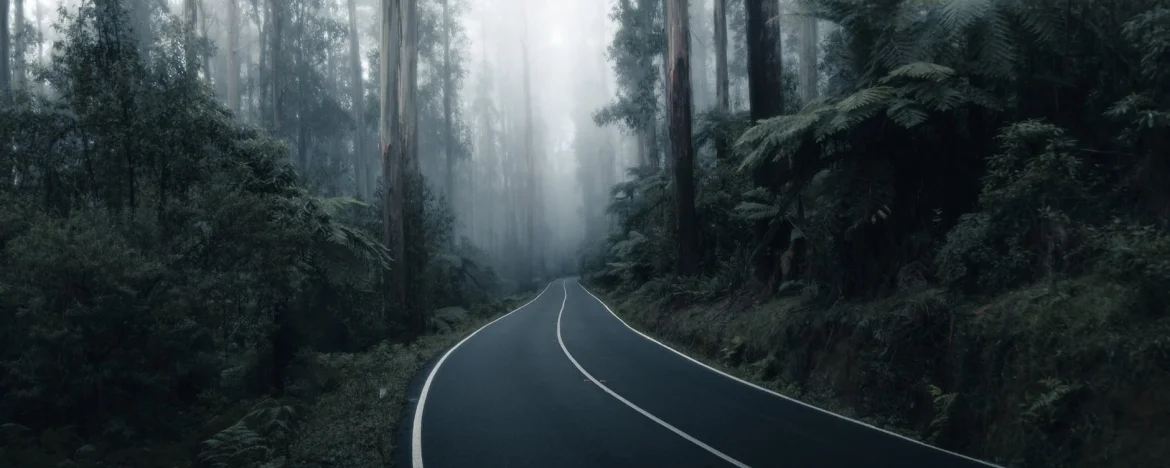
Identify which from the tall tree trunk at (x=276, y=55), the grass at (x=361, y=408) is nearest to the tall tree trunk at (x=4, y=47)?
the tall tree trunk at (x=276, y=55)

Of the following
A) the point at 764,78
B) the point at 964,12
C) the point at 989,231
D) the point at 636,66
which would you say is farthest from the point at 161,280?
the point at 636,66

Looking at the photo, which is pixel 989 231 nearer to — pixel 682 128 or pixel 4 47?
pixel 682 128

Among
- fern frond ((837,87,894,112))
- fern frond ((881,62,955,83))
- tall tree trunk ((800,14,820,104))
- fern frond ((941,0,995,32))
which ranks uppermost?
tall tree trunk ((800,14,820,104))

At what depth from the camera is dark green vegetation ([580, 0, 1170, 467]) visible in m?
8.17

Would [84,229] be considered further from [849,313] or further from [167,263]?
[849,313]

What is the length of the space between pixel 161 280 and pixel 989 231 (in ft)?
38.6

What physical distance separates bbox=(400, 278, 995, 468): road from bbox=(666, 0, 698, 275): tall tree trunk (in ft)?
18.0

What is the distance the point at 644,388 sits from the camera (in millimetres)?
13828

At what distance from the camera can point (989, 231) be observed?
427 inches

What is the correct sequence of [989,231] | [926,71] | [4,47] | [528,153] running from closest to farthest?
[989,231] → [926,71] → [4,47] → [528,153]

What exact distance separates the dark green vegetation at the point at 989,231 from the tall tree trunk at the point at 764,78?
8.95ft

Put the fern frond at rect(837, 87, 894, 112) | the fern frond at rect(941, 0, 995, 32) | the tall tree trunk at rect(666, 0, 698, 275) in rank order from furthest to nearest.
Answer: the tall tree trunk at rect(666, 0, 698, 275) < the fern frond at rect(837, 87, 894, 112) < the fern frond at rect(941, 0, 995, 32)

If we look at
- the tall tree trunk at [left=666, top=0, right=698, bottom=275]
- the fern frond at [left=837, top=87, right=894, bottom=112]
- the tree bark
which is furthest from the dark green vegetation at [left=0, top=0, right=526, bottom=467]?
the tall tree trunk at [left=666, top=0, right=698, bottom=275]

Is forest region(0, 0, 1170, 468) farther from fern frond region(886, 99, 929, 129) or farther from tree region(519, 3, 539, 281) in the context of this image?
tree region(519, 3, 539, 281)
